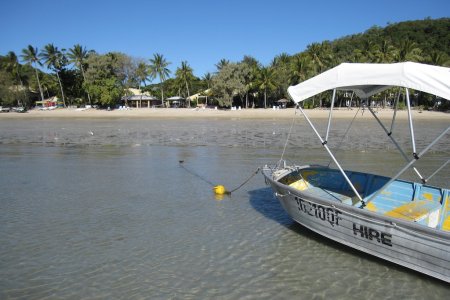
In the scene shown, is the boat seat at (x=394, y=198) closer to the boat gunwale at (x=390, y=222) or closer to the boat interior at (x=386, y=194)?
the boat interior at (x=386, y=194)

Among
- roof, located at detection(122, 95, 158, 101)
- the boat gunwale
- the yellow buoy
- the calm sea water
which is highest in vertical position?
roof, located at detection(122, 95, 158, 101)

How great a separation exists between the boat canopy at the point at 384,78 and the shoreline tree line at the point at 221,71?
183 feet

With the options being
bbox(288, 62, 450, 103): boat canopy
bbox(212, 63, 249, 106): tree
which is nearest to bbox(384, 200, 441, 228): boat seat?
bbox(288, 62, 450, 103): boat canopy

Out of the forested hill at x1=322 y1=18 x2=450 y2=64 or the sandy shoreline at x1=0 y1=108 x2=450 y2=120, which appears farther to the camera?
the forested hill at x1=322 y1=18 x2=450 y2=64

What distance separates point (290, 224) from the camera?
9094 mm

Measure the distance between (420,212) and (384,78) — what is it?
2.63m

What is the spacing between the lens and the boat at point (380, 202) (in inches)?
228

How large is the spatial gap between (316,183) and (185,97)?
268 ft

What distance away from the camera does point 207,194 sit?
12.1 metres

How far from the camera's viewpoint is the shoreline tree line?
68125 millimetres

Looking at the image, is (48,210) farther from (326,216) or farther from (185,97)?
(185,97)

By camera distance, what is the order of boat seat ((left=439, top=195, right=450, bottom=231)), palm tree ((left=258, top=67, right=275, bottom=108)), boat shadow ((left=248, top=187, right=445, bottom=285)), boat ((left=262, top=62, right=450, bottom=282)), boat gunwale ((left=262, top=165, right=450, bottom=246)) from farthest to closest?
palm tree ((left=258, top=67, right=275, bottom=108)), boat seat ((left=439, top=195, right=450, bottom=231)), boat shadow ((left=248, top=187, right=445, bottom=285)), boat ((left=262, top=62, right=450, bottom=282)), boat gunwale ((left=262, top=165, right=450, bottom=246))

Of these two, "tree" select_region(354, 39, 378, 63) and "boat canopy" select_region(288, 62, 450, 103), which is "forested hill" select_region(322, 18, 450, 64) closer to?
"tree" select_region(354, 39, 378, 63)

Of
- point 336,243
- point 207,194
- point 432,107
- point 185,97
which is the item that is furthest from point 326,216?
point 185,97
